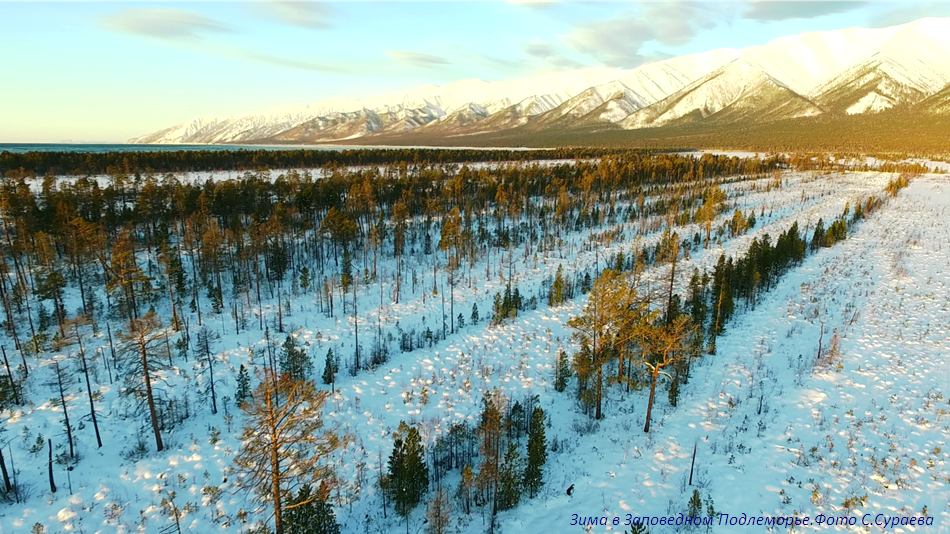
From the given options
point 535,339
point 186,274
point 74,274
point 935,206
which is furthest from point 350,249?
point 935,206

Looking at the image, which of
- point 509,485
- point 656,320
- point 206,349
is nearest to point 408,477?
→ point 509,485

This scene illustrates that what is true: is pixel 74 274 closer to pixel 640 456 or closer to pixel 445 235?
pixel 445 235

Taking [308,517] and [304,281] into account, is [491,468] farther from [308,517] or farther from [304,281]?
[304,281]

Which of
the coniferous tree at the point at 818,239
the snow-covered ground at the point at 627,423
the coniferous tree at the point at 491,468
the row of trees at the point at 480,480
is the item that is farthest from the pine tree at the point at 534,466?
the coniferous tree at the point at 818,239

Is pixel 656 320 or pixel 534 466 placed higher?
pixel 656 320

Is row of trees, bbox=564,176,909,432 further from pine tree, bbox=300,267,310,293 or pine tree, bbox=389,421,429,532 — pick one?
pine tree, bbox=300,267,310,293

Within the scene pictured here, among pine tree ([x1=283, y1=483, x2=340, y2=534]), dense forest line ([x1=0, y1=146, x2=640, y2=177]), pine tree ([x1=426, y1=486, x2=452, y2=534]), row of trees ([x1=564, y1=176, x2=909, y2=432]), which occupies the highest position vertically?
dense forest line ([x1=0, y1=146, x2=640, y2=177])

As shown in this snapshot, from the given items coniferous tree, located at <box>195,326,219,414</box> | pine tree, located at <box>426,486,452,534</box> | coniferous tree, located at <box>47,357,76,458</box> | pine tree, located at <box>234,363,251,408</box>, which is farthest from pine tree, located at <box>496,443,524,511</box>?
coniferous tree, located at <box>47,357,76,458</box>

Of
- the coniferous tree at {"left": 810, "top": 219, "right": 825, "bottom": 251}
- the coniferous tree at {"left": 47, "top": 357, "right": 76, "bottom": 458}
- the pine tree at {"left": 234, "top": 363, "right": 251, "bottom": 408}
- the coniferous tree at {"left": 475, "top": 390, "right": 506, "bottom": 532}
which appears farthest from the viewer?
the coniferous tree at {"left": 810, "top": 219, "right": 825, "bottom": 251}
